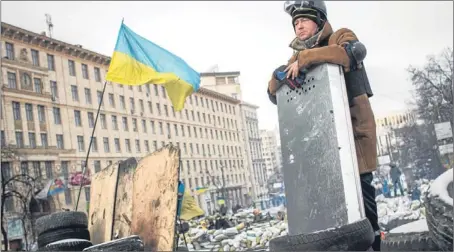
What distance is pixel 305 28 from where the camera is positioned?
6.43 feet

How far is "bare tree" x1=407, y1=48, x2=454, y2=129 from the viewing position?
11398 millimetres

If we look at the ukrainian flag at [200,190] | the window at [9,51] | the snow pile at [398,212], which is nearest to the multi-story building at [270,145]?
the snow pile at [398,212]

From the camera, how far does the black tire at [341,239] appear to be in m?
1.52

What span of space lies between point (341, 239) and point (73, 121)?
26.1 m

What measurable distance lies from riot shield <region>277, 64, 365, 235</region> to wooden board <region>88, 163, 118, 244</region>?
10.3 feet

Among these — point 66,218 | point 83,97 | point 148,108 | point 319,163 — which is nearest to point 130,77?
point 66,218

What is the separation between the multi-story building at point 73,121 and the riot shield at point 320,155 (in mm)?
15115

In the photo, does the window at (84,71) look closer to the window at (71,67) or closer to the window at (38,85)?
the window at (71,67)

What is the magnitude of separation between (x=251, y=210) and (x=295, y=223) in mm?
17321

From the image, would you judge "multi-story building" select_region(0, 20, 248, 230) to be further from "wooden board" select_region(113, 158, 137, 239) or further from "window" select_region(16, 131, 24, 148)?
"wooden board" select_region(113, 158, 137, 239)

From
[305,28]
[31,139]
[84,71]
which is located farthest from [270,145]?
[84,71]

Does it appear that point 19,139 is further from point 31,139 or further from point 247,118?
point 247,118

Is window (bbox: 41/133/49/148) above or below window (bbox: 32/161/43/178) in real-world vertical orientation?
above

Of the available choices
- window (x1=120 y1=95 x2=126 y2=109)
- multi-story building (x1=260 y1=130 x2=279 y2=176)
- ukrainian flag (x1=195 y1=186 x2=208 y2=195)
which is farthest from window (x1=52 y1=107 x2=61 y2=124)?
multi-story building (x1=260 y1=130 x2=279 y2=176)
